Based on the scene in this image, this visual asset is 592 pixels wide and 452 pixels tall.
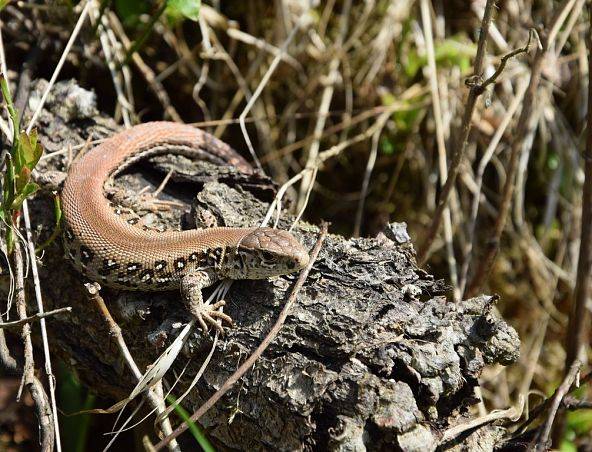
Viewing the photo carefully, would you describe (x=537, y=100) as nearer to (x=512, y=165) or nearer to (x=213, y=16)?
(x=512, y=165)

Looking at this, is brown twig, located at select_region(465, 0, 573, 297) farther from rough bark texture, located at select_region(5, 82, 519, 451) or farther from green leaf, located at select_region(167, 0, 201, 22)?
green leaf, located at select_region(167, 0, 201, 22)

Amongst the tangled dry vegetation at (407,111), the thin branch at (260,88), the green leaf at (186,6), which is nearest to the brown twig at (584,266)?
the tangled dry vegetation at (407,111)

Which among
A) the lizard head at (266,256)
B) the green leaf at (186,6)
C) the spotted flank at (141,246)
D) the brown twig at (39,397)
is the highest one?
the green leaf at (186,6)

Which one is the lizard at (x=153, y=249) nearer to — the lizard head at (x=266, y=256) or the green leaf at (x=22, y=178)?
the lizard head at (x=266, y=256)

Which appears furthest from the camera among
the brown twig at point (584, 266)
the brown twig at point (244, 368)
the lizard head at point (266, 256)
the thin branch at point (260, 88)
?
the thin branch at point (260, 88)

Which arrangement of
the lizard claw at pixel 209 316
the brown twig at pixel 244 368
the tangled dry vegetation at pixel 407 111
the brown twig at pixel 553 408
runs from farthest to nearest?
the tangled dry vegetation at pixel 407 111, the lizard claw at pixel 209 316, the brown twig at pixel 553 408, the brown twig at pixel 244 368

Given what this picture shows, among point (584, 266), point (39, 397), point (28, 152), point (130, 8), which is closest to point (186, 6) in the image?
point (130, 8)

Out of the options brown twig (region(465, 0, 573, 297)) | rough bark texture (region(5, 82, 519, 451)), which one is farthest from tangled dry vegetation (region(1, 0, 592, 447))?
rough bark texture (region(5, 82, 519, 451))
